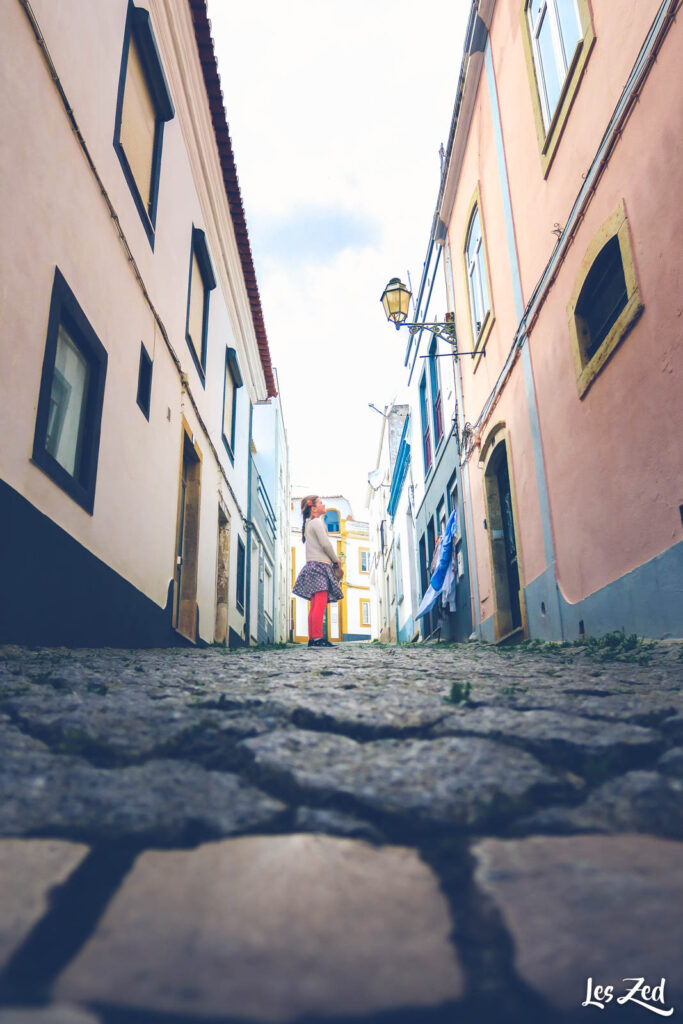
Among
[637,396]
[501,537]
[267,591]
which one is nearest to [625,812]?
[637,396]

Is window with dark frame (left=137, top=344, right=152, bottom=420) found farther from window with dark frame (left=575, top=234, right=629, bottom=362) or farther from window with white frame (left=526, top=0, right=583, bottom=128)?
window with white frame (left=526, top=0, right=583, bottom=128)

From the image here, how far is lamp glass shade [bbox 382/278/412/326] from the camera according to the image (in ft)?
34.7

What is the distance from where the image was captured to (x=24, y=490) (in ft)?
13.2

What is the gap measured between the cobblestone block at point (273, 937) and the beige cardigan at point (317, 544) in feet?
23.9

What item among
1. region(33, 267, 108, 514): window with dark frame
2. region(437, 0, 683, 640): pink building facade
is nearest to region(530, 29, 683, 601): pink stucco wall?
region(437, 0, 683, 640): pink building facade

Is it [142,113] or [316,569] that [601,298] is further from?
[142,113]

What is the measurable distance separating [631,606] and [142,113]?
632cm

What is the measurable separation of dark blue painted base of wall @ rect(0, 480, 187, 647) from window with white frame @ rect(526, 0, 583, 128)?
551 cm

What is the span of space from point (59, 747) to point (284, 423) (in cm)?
2292

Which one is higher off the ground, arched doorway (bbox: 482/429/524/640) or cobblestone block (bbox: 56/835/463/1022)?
arched doorway (bbox: 482/429/524/640)

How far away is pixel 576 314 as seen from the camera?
19.5 ft

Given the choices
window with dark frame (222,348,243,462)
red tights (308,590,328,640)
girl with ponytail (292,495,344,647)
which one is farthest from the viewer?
window with dark frame (222,348,243,462)

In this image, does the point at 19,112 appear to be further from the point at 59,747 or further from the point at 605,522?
the point at 605,522

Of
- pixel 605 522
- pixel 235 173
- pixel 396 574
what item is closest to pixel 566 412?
pixel 605 522
